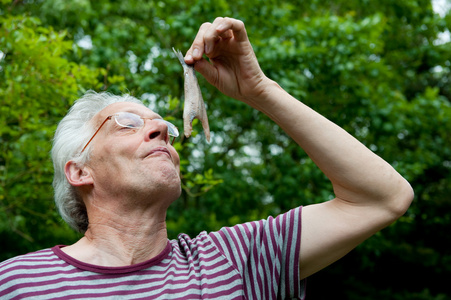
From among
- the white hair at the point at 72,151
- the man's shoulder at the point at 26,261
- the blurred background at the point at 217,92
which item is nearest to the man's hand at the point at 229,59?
the white hair at the point at 72,151

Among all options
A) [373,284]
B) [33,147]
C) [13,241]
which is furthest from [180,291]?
[373,284]

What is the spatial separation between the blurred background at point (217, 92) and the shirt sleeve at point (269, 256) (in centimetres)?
137

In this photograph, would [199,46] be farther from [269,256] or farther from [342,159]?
[269,256]

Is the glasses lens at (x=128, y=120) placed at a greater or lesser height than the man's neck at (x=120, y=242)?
greater

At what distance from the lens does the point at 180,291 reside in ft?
5.35

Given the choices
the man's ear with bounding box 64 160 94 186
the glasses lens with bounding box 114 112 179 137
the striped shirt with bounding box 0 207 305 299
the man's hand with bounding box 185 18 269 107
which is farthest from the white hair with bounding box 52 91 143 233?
the man's hand with bounding box 185 18 269 107

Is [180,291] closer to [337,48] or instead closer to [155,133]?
[155,133]

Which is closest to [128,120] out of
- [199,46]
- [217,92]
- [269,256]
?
[199,46]

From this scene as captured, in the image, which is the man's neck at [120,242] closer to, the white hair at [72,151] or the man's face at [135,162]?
the man's face at [135,162]

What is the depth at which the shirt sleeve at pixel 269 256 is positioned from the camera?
1.72m

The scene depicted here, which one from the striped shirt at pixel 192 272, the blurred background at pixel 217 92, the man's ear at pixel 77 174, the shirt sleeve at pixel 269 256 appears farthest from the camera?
the blurred background at pixel 217 92

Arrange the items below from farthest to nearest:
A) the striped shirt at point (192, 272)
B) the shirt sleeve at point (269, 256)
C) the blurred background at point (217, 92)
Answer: the blurred background at point (217, 92) → the shirt sleeve at point (269, 256) → the striped shirt at point (192, 272)

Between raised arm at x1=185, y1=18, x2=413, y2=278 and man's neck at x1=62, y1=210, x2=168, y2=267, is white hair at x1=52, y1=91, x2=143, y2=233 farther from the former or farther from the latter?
raised arm at x1=185, y1=18, x2=413, y2=278

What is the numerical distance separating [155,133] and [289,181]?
3.34 metres
